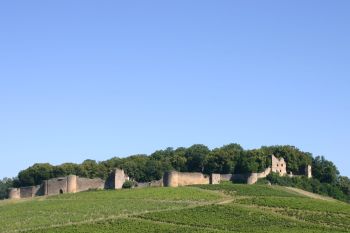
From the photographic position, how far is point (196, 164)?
99.5 meters

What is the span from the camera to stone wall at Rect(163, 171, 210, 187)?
8275cm

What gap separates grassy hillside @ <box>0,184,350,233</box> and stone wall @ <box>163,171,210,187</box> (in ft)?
15.6

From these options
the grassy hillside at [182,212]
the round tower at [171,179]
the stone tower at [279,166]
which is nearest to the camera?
the grassy hillside at [182,212]

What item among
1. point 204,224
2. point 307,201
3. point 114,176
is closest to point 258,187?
point 307,201

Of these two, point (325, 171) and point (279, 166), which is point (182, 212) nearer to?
point (279, 166)

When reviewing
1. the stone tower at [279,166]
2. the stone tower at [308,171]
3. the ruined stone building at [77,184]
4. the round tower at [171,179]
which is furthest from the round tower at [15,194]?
the stone tower at [308,171]

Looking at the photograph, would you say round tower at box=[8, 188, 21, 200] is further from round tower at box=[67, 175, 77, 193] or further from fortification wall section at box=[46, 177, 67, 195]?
round tower at box=[67, 175, 77, 193]

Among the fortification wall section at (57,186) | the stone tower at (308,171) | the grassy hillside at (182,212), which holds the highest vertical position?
the stone tower at (308,171)

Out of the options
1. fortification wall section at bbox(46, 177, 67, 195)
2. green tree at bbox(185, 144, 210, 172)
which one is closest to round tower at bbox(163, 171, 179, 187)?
fortification wall section at bbox(46, 177, 67, 195)

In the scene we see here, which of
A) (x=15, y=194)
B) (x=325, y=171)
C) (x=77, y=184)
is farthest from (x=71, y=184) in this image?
(x=325, y=171)

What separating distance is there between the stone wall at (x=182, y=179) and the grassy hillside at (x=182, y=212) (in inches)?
187

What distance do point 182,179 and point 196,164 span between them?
15.5 m

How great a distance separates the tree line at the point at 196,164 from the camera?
93.6 metres

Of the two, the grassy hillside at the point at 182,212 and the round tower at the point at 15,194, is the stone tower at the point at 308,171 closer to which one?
the grassy hillside at the point at 182,212
